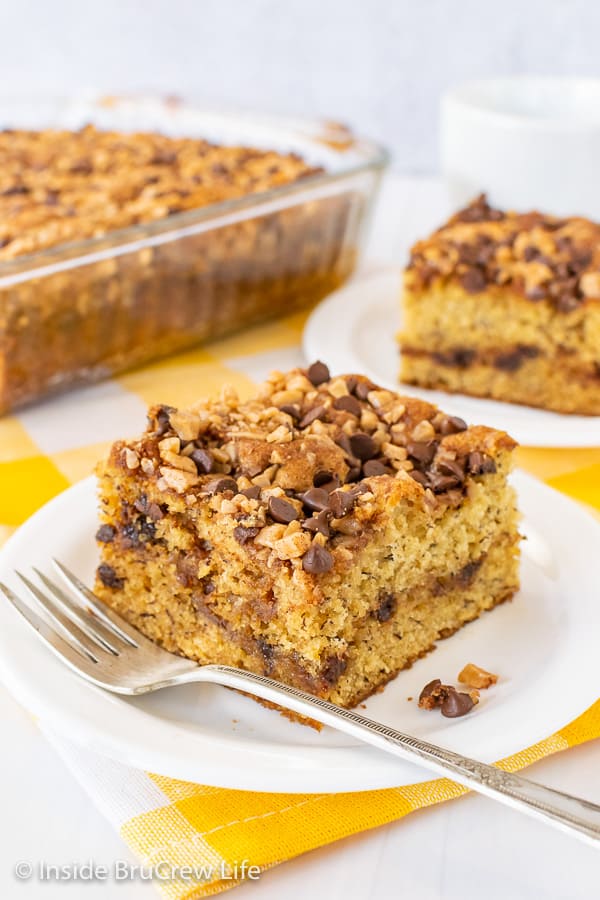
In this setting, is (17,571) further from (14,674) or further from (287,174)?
(287,174)

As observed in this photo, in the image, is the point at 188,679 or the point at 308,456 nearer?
the point at 188,679

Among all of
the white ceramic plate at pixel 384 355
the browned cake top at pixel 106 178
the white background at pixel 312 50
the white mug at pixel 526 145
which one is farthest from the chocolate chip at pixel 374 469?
the white background at pixel 312 50

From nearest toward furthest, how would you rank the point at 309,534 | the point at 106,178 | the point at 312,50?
the point at 309,534 → the point at 106,178 → the point at 312,50

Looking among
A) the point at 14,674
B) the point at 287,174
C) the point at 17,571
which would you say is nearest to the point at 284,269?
the point at 287,174

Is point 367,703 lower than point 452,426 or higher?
lower

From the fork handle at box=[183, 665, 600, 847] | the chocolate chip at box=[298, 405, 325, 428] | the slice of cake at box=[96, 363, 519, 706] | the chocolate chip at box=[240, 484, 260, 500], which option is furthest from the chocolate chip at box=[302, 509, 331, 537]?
the chocolate chip at box=[298, 405, 325, 428]

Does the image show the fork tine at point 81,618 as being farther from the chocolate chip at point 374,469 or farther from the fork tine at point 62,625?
the chocolate chip at point 374,469

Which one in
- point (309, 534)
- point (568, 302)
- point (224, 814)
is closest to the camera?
point (224, 814)

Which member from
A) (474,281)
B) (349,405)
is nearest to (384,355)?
(474,281)

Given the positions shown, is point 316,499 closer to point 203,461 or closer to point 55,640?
point 203,461
